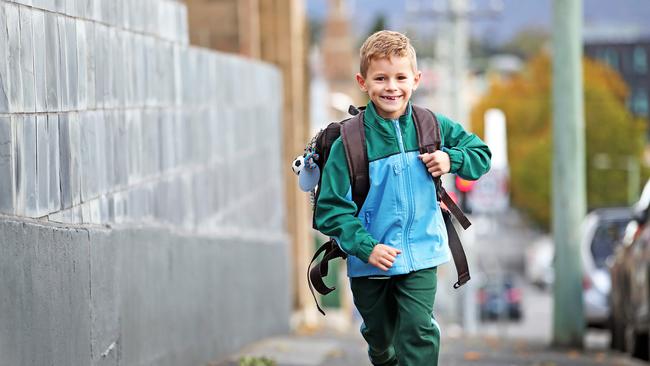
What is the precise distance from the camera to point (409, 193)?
5793mm

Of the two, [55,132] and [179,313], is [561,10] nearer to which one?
[179,313]

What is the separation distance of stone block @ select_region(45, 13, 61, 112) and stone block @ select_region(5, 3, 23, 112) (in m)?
0.41

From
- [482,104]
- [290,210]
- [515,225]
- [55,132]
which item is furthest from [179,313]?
[515,225]

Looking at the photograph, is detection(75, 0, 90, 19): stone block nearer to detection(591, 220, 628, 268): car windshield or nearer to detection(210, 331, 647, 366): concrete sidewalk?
detection(210, 331, 647, 366): concrete sidewalk

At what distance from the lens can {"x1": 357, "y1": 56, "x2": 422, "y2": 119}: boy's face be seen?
574 cm

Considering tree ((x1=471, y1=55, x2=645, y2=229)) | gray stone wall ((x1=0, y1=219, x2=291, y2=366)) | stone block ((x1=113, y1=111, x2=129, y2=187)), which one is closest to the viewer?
gray stone wall ((x1=0, y1=219, x2=291, y2=366))

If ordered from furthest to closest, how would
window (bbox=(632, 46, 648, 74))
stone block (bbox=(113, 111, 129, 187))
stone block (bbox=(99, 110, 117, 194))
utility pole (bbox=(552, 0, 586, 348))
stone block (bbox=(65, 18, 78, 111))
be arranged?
window (bbox=(632, 46, 648, 74))
utility pole (bbox=(552, 0, 586, 348))
stone block (bbox=(113, 111, 129, 187))
stone block (bbox=(99, 110, 117, 194))
stone block (bbox=(65, 18, 78, 111))

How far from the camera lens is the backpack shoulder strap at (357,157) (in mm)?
5746

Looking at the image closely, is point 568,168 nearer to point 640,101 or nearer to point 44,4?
point 44,4

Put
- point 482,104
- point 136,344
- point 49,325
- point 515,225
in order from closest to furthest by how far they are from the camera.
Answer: point 49,325, point 136,344, point 482,104, point 515,225

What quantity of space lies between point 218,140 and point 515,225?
121 metres

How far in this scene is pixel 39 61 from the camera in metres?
5.71

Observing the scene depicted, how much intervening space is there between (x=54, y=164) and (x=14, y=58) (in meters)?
0.67

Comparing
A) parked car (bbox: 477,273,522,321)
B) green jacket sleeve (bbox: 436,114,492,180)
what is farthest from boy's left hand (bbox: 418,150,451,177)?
parked car (bbox: 477,273,522,321)
